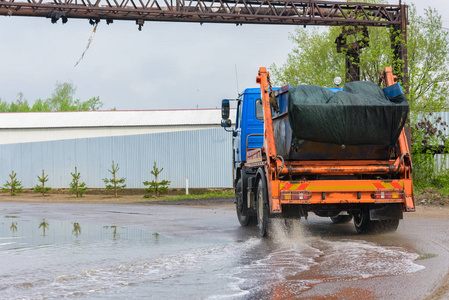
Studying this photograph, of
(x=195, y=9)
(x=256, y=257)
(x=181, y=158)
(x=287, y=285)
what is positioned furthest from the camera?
(x=181, y=158)

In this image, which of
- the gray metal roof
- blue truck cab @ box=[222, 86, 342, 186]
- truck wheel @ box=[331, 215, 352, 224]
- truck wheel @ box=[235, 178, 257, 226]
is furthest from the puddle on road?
the gray metal roof

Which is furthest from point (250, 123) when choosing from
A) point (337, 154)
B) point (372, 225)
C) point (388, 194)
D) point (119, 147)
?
point (119, 147)

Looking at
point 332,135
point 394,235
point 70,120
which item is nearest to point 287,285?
point 332,135

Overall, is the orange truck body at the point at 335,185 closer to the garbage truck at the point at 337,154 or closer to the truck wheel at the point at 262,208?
the garbage truck at the point at 337,154

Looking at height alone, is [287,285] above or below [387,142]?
below

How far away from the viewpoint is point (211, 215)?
18906 millimetres

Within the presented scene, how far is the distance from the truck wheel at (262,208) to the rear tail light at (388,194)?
201cm

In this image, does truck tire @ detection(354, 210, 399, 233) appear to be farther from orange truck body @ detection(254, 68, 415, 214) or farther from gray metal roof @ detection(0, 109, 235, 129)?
gray metal roof @ detection(0, 109, 235, 129)

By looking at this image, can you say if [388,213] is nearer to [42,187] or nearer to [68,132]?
[42,187]

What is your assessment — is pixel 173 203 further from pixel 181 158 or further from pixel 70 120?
pixel 70 120

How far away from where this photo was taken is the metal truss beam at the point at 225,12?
24.3 metres

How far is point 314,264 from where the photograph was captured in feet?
28.1

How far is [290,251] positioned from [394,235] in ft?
10.0

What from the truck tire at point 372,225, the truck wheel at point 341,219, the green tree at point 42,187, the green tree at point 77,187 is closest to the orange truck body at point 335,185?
the truck tire at point 372,225
